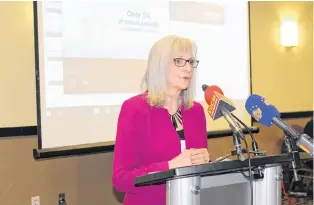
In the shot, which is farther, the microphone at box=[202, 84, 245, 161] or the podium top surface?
the microphone at box=[202, 84, 245, 161]

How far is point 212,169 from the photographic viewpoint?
1098 millimetres

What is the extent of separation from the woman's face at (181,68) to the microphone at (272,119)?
48 centimetres

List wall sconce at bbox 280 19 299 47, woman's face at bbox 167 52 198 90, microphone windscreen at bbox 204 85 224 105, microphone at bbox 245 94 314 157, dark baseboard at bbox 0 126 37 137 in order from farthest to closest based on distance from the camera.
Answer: wall sconce at bbox 280 19 299 47
dark baseboard at bbox 0 126 37 137
woman's face at bbox 167 52 198 90
microphone windscreen at bbox 204 85 224 105
microphone at bbox 245 94 314 157

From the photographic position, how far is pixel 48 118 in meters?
2.57

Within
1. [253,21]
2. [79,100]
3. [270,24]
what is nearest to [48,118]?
[79,100]

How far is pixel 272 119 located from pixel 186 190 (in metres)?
0.35

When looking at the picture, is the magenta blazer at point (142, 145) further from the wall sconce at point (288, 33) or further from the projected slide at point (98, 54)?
the wall sconce at point (288, 33)

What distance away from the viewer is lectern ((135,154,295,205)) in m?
1.11

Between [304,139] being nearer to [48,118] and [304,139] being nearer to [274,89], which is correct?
[48,118]

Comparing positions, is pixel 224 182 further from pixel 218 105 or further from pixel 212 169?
pixel 218 105

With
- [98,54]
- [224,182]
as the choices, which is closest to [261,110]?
[224,182]

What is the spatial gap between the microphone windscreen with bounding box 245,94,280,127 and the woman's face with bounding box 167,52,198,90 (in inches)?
18.9

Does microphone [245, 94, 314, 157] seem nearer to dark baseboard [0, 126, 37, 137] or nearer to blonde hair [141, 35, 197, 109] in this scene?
blonde hair [141, 35, 197, 109]

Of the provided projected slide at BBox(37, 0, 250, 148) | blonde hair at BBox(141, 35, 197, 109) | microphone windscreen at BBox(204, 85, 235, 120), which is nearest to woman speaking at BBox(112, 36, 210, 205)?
blonde hair at BBox(141, 35, 197, 109)
